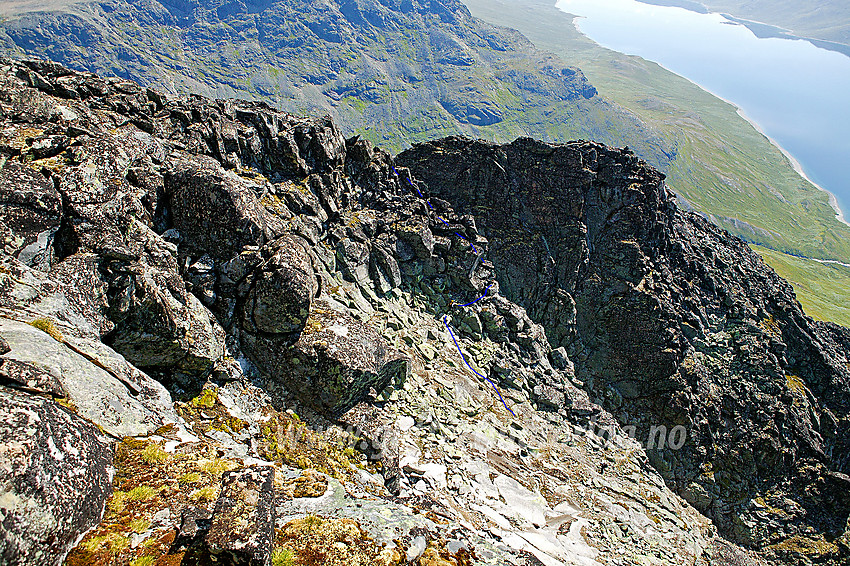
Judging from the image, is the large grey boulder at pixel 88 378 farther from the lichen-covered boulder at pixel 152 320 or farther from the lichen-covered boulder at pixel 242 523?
the lichen-covered boulder at pixel 242 523

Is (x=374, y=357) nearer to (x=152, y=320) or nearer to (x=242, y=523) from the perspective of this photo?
(x=152, y=320)

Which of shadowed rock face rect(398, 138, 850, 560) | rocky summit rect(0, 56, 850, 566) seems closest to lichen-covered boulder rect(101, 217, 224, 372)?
rocky summit rect(0, 56, 850, 566)

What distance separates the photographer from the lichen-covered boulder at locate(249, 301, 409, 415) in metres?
20.0

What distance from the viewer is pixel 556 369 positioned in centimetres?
4141

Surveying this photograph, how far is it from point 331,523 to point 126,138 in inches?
878

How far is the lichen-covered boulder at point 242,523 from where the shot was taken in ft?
29.2

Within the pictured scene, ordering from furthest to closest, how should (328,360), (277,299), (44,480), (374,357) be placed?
(374,357), (328,360), (277,299), (44,480)

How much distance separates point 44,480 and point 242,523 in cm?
388

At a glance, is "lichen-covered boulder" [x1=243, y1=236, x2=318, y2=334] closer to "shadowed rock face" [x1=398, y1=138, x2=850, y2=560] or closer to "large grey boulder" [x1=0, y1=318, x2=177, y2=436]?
"large grey boulder" [x1=0, y1=318, x2=177, y2=436]

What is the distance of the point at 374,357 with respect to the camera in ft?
74.4

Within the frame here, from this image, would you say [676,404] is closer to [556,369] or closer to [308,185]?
[556,369]

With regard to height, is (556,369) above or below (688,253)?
below

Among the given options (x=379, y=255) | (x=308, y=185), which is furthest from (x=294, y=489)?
(x=308, y=185)

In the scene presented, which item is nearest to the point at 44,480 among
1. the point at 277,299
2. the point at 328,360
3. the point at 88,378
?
the point at 88,378
